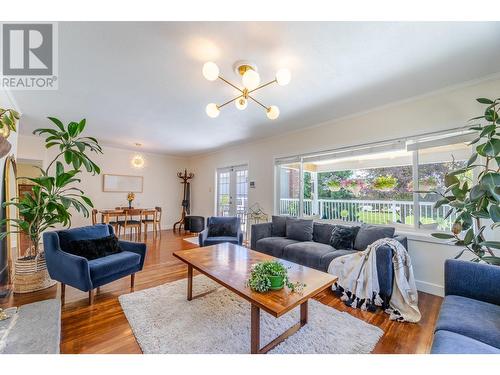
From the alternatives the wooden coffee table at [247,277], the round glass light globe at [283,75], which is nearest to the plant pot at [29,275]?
the wooden coffee table at [247,277]

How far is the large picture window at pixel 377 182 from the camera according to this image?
9.27 feet

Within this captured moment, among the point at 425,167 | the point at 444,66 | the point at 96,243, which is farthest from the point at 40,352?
the point at 425,167

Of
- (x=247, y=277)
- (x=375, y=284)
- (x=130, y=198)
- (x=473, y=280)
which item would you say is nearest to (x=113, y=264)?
(x=247, y=277)

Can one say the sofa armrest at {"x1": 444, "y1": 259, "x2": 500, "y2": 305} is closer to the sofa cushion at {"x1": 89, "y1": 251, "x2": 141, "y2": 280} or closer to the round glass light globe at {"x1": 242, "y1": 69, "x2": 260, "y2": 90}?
the round glass light globe at {"x1": 242, "y1": 69, "x2": 260, "y2": 90}

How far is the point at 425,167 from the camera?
2.92 m

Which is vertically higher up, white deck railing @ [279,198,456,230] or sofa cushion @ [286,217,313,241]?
white deck railing @ [279,198,456,230]

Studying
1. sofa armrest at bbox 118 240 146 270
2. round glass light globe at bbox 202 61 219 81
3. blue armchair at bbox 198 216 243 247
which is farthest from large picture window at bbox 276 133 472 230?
sofa armrest at bbox 118 240 146 270

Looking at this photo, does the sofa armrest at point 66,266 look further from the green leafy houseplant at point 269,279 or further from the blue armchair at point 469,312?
the blue armchair at point 469,312

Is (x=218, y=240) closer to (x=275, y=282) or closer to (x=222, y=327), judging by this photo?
(x=222, y=327)

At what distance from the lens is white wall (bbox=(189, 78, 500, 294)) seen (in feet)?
8.32

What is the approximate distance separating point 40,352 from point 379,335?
238 centimetres

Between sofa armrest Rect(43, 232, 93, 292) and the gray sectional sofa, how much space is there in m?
2.39
